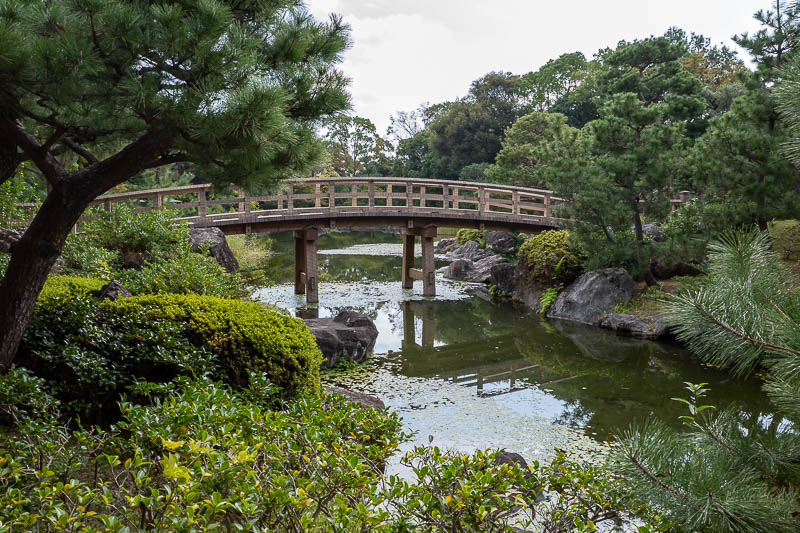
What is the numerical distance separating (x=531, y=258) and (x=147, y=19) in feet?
35.5

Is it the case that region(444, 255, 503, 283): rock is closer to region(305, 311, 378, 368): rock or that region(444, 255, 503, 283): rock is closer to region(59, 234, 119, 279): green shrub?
region(305, 311, 378, 368): rock

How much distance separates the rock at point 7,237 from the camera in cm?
666

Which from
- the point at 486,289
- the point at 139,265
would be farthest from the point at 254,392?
the point at 486,289

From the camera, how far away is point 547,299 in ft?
38.8

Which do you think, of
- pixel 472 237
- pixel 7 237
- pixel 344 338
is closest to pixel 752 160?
pixel 344 338

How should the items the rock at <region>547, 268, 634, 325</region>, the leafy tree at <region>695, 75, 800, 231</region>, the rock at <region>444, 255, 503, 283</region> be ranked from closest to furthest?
the leafy tree at <region>695, 75, 800, 231</region> → the rock at <region>547, 268, 634, 325</region> → the rock at <region>444, 255, 503, 283</region>

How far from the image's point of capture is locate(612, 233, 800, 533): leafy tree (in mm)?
2000

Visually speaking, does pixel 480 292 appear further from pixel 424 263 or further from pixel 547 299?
pixel 547 299

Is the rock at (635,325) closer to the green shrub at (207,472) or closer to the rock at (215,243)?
the rock at (215,243)

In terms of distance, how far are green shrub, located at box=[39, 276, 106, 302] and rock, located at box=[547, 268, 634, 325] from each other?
329 inches

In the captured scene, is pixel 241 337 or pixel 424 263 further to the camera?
pixel 424 263

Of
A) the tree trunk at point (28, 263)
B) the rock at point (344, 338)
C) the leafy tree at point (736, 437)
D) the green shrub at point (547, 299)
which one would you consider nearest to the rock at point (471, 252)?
the green shrub at point (547, 299)

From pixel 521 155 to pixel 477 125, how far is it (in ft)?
31.1

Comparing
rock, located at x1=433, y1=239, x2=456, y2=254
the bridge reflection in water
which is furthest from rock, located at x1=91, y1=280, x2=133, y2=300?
rock, located at x1=433, y1=239, x2=456, y2=254
